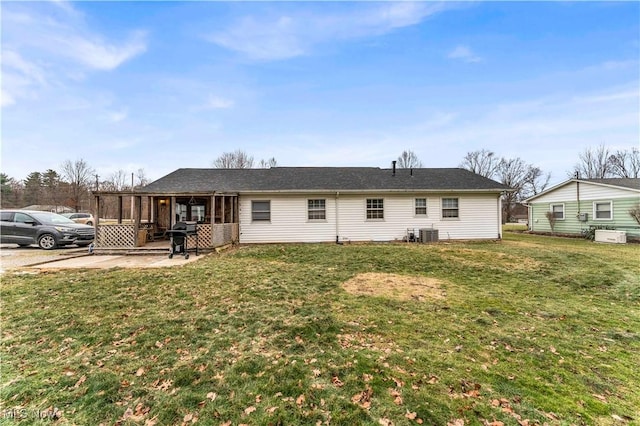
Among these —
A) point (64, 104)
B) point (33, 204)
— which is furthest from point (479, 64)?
point (33, 204)

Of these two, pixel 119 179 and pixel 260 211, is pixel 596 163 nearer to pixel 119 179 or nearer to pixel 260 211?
pixel 260 211

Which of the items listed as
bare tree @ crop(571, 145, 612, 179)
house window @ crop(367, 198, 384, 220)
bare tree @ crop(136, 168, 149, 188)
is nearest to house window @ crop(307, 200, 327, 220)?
house window @ crop(367, 198, 384, 220)

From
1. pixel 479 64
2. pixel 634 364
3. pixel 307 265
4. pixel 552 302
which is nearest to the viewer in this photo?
pixel 634 364

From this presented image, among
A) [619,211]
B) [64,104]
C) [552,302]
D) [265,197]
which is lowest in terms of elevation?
[552,302]

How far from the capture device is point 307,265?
26.5ft

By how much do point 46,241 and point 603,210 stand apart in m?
27.9

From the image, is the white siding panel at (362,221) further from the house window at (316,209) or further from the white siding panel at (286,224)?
the house window at (316,209)

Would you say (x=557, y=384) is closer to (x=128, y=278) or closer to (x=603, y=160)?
(x=128, y=278)

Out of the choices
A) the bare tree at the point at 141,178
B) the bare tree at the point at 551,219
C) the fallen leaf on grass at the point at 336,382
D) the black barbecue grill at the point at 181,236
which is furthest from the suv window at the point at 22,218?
the bare tree at the point at 141,178

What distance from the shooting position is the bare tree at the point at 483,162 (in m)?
41.9

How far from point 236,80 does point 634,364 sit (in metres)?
18.2

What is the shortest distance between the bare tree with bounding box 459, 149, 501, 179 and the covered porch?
42003 millimetres

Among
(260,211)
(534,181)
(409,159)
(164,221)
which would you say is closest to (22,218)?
(164,221)

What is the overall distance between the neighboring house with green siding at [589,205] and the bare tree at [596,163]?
81.2 feet
